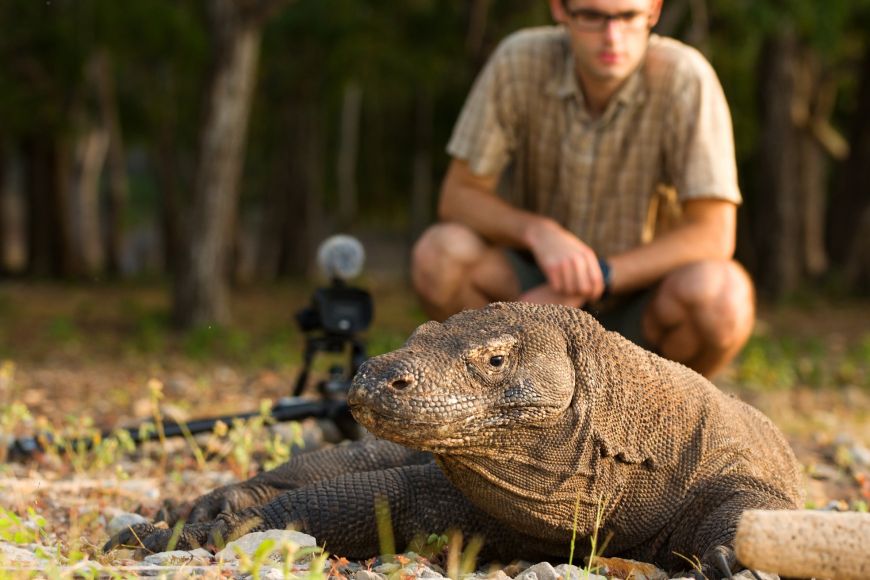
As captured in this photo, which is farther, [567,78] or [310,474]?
[567,78]

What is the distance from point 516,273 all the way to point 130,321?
9.80m

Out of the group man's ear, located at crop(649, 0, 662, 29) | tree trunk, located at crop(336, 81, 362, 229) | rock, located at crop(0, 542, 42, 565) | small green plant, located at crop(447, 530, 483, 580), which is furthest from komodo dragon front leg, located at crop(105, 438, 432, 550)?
tree trunk, located at crop(336, 81, 362, 229)

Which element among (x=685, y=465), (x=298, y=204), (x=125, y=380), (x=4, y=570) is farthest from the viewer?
(x=298, y=204)

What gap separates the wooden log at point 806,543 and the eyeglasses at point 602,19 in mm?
2273

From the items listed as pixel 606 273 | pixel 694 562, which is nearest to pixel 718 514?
pixel 694 562

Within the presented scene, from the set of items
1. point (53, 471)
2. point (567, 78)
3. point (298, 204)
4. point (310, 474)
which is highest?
point (567, 78)

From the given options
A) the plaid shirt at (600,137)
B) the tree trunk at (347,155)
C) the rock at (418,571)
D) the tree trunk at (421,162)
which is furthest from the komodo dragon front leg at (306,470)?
the tree trunk at (347,155)

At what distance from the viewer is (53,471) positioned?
16.1 ft

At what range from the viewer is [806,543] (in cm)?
271

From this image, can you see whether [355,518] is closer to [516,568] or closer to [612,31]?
[516,568]

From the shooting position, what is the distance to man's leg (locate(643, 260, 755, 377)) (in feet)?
15.1

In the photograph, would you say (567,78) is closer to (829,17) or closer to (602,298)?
(602,298)

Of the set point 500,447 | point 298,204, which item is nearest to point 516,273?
point 500,447

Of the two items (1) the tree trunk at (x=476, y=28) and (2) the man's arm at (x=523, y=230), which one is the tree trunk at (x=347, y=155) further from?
(2) the man's arm at (x=523, y=230)
